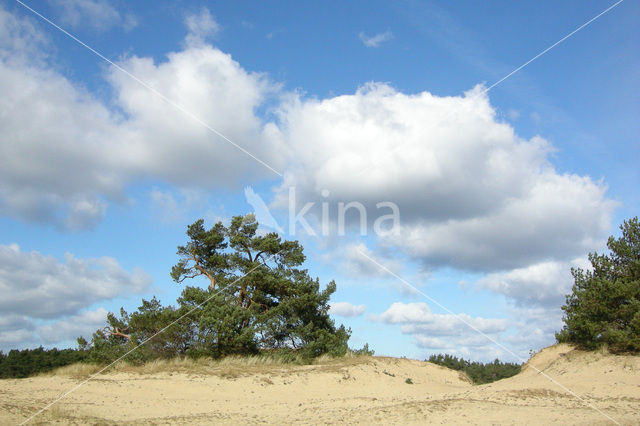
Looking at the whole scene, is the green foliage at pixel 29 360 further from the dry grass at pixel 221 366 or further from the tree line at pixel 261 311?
the dry grass at pixel 221 366

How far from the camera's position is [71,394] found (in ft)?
55.1

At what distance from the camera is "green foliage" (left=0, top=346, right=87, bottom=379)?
33.2m

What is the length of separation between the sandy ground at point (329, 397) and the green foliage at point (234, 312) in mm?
3347

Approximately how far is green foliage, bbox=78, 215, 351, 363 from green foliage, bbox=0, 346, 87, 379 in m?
9.53

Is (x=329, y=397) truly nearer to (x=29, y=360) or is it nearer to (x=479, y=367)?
(x=29, y=360)

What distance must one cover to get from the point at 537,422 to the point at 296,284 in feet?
58.8

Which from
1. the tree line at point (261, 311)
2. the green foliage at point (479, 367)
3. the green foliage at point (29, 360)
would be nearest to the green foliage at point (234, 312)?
the tree line at point (261, 311)

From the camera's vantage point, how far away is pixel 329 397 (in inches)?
766

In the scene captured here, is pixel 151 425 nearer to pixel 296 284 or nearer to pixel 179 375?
pixel 179 375

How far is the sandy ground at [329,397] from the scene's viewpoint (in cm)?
1351

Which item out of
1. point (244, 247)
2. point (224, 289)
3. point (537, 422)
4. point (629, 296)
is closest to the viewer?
point (537, 422)

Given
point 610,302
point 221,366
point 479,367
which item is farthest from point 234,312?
point 479,367

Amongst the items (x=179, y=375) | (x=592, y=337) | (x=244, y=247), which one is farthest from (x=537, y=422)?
(x=244, y=247)

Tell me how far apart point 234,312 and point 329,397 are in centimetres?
826
